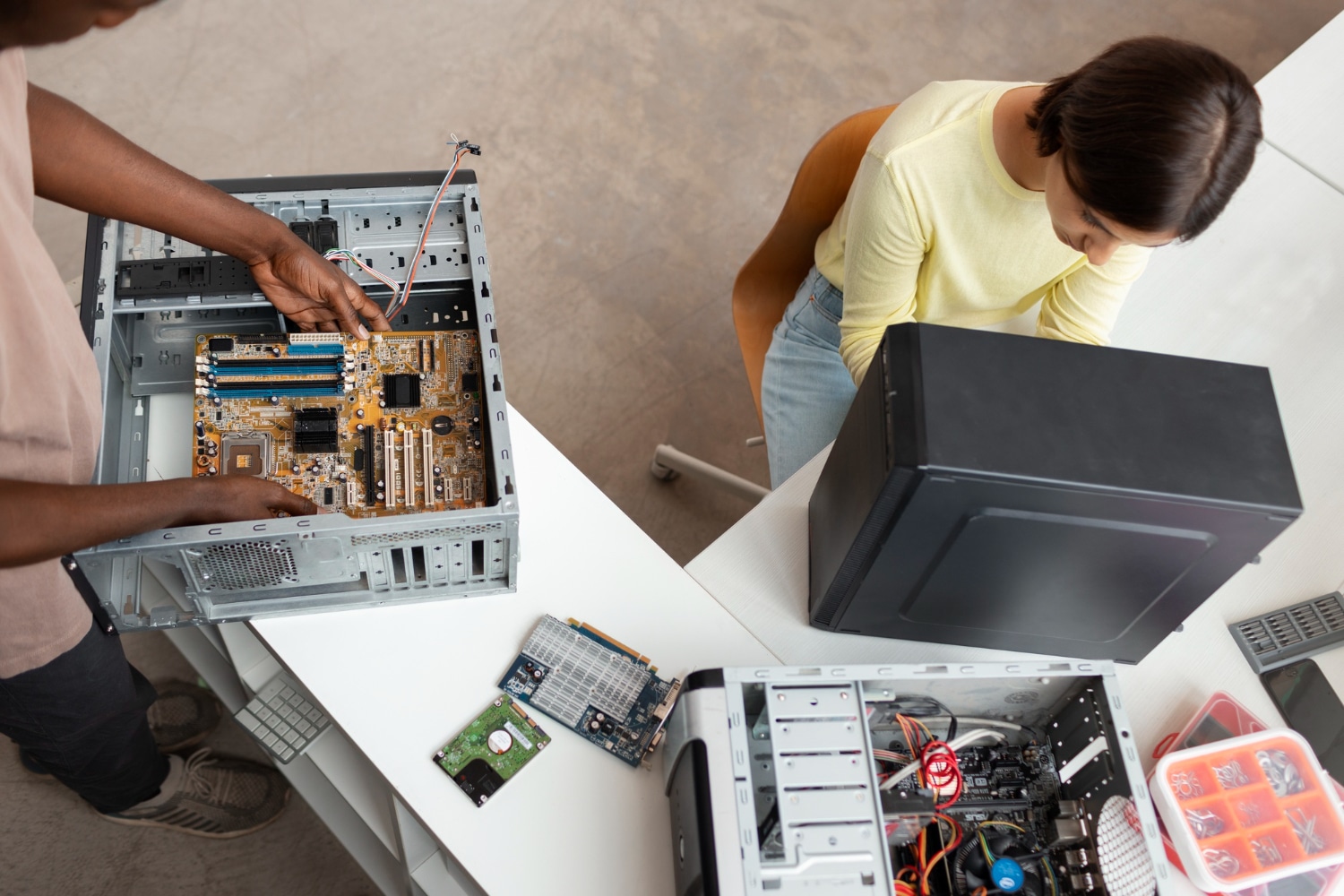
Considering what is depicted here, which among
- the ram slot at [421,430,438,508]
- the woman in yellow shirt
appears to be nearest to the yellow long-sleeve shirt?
the woman in yellow shirt

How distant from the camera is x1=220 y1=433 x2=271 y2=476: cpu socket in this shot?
1168 millimetres

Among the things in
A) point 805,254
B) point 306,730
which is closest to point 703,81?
point 805,254

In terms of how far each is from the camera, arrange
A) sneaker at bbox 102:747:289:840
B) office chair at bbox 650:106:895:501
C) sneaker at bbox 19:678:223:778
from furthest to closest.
Result: 1. sneaker at bbox 19:678:223:778
2. sneaker at bbox 102:747:289:840
3. office chair at bbox 650:106:895:501

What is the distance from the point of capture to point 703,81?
278cm

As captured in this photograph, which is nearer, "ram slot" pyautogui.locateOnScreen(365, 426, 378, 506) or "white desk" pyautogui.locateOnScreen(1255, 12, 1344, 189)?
"ram slot" pyautogui.locateOnScreen(365, 426, 378, 506)

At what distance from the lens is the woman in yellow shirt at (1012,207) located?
108 centimetres

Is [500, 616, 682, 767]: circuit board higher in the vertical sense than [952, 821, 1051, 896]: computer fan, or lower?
higher

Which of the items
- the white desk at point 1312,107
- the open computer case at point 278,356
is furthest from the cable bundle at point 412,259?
the white desk at point 1312,107

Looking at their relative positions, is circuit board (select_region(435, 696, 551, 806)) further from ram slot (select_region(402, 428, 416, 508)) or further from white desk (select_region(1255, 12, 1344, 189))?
white desk (select_region(1255, 12, 1344, 189))

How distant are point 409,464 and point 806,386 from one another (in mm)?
703

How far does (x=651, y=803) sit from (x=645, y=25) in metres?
2.39

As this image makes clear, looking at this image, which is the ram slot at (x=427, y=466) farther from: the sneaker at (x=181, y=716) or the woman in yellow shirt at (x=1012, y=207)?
the sneaker at (x=181, y=716)

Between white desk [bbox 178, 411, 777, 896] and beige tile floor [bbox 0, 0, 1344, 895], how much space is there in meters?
0.97

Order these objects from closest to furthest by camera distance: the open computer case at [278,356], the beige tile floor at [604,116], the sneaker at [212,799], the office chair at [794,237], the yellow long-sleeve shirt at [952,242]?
the open computer case at [278,356] → the yellow long-sleeve shirt at [952,242] → the office chair at [794,237] → the sneaker at [212,799] → the beige tile floor at [604,116]
